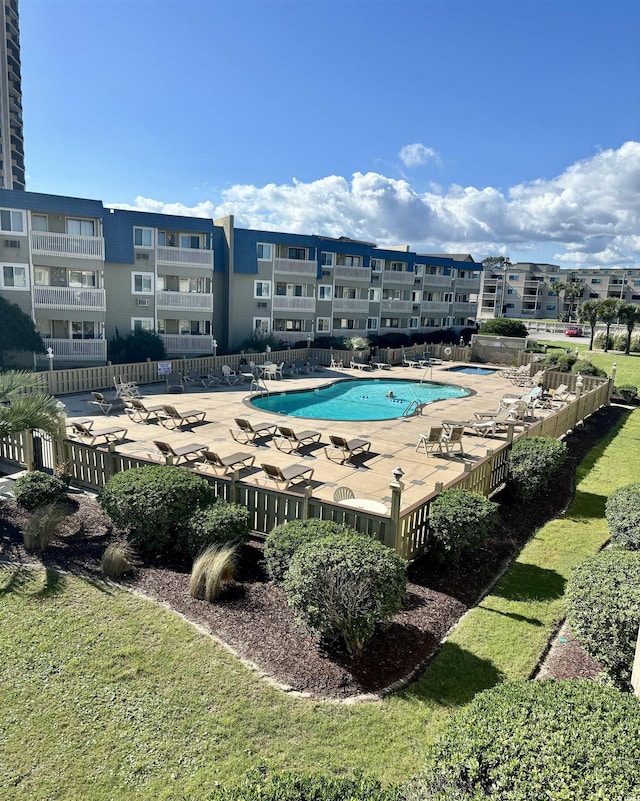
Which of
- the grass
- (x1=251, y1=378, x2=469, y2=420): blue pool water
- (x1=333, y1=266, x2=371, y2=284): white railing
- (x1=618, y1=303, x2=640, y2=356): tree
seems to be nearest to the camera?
the grass

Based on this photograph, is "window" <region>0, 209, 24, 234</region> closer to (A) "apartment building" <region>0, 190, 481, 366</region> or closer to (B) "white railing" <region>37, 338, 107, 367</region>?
(A) "apartment building" <region>0, 190, 481, 366</region>

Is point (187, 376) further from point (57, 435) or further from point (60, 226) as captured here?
point (57, 435)

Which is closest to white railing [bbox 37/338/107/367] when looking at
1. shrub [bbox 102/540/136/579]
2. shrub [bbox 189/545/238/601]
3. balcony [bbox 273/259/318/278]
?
balcony [bbox 273/259/318/278]

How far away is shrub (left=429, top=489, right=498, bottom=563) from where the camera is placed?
31.2ft

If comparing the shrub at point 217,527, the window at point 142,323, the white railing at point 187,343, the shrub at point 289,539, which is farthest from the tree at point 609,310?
the shrub at point 217,527

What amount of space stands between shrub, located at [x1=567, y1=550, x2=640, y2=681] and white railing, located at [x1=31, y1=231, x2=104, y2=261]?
34019 millimetres

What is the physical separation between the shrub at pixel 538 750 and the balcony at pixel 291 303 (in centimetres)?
4094

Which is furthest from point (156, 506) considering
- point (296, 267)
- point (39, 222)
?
point (296, 267)

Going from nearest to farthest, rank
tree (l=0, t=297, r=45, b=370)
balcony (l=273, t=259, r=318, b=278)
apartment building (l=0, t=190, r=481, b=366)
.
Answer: tree (l=0, t=297, r=45, b=370) → apartment building (l=0, t=190, r=481, b=366) → balcony (l=273, t=259, r=318, b=278)

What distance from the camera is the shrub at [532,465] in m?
12.8

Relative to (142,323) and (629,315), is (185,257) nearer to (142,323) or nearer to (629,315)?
(142,323)

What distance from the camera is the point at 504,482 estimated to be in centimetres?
1389

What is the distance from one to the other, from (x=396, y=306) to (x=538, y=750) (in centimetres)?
5298

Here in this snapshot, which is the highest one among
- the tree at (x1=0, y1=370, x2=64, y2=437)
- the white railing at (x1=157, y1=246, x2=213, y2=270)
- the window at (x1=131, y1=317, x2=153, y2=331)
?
the white railing at (x1=157, y1=246, x2=213, y2=270)
